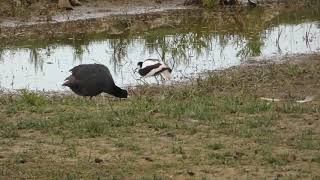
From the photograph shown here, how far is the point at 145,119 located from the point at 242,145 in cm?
145

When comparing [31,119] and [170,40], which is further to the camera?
[170,40]

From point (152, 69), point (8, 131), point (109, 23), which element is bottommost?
point (8, 131)

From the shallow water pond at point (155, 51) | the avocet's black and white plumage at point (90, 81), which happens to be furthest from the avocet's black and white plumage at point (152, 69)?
the avocet's black and white plumage at point (90, 81)

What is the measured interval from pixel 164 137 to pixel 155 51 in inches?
303

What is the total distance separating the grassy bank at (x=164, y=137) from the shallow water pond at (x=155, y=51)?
274cm

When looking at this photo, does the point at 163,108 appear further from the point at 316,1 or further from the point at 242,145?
the point at 316,1

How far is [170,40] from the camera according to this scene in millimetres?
15695

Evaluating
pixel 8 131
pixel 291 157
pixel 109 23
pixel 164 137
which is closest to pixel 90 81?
pixel 8 131

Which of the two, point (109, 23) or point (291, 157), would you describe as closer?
point (291, 157)

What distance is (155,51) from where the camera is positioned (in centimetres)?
1441

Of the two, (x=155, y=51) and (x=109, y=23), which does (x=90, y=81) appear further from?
(x=109, y=23)

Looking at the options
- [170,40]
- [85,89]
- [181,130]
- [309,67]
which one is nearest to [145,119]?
[181,130]

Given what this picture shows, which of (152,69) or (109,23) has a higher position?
(109,23)

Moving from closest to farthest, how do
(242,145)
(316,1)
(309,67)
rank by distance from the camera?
(242,145)
(309,67)
(316,1)
